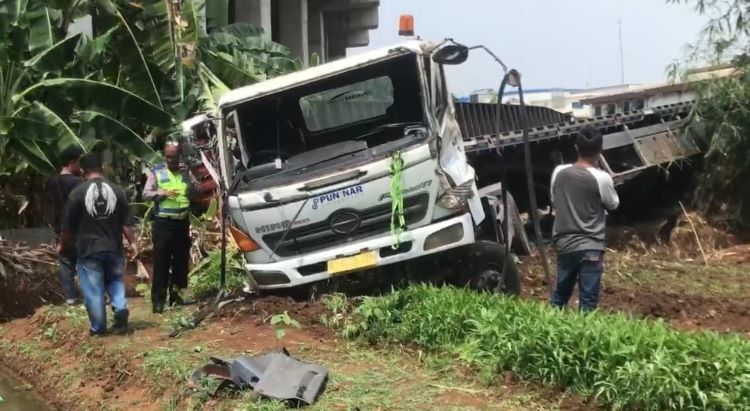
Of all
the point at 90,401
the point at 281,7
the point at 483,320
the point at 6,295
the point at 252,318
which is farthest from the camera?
the point at 281,7

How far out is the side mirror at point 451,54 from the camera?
24.6ft

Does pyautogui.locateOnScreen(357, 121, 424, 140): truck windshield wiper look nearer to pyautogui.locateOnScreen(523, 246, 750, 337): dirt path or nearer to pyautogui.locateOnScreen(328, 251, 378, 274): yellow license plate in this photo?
pyautogui.locateOnScreen(328, 251, 378, 274): yellow license plate

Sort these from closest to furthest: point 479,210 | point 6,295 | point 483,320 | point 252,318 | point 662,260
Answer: point 483,320
point 252,318
point 479,210
point 6,295
point 662,260

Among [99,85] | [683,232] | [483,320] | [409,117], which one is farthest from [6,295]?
[683,232]

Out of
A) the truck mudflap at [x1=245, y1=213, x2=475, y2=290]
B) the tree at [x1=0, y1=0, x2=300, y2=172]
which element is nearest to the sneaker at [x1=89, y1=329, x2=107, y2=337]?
the truck mudflap at [x1=245, y1=213, x2=475, y2=290]

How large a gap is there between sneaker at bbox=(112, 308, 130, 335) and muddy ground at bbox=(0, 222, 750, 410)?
0.11m

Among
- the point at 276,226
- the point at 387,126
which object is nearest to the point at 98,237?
the point at 276,226

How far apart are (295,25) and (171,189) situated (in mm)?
18073

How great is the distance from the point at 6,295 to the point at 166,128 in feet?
9.17

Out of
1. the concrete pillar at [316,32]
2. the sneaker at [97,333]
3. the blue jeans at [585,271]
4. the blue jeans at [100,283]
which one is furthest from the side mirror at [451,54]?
the concrete pillar at [316,32]

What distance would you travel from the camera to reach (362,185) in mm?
7309

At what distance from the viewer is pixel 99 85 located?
33.4ft

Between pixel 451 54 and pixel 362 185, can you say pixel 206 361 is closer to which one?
pixel 362 185

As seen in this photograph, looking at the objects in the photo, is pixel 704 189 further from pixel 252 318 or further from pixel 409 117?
pixel 252 318
